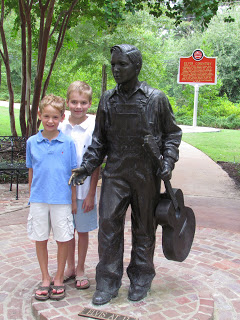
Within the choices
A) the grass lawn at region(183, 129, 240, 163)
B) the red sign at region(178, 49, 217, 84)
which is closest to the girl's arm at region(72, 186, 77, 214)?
the grass lawn at region(183, 129, 240, 163)

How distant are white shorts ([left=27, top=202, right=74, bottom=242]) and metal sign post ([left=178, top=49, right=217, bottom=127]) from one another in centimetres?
2156

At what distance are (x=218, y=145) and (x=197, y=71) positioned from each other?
9406mm

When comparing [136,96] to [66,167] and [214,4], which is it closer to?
[66,167]

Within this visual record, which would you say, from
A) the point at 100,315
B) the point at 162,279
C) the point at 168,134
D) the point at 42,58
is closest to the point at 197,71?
the point at 42,58

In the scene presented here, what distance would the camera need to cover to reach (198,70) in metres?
24.8

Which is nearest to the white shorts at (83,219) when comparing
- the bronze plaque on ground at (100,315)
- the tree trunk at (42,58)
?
the bronze plaque on ground at (100,315)

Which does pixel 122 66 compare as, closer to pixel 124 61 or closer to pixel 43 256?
pixel 124 61

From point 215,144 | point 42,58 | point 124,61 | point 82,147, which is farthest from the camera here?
point 215,144

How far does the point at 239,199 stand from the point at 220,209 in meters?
1.07

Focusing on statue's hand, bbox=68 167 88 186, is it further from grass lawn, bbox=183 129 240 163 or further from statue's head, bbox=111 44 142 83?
grass lawn, bbox=183 129 240 163

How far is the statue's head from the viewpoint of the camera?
308 centimetres

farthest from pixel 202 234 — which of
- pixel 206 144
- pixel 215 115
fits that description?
pixel 215 115

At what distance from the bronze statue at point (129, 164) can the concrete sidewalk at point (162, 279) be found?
0.68ft

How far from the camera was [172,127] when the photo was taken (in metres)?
3.34
